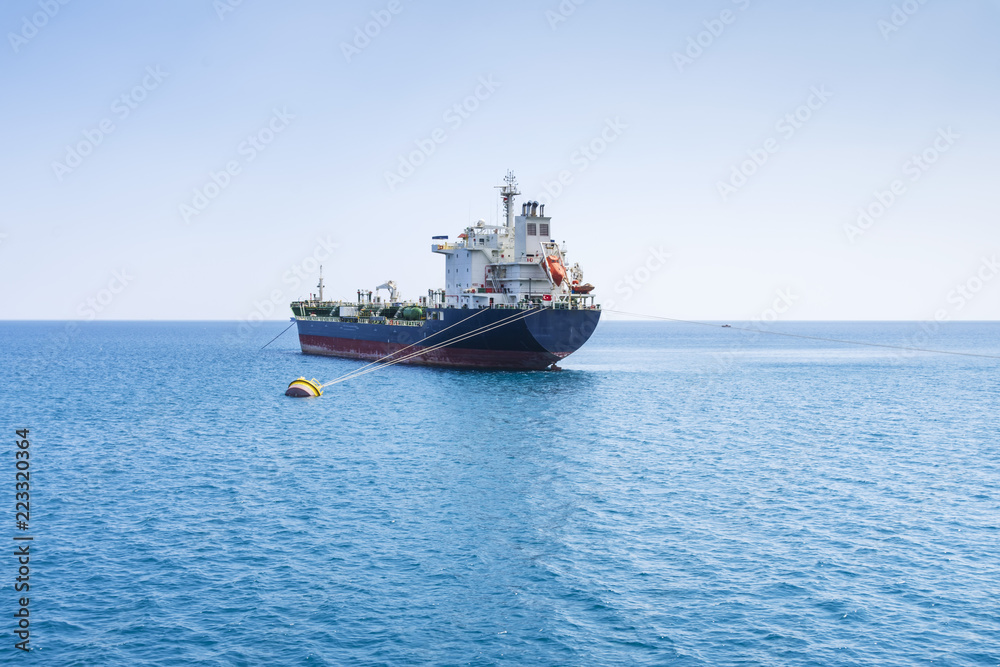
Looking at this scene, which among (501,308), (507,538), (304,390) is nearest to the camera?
(507,538)

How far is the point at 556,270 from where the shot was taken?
238 feet

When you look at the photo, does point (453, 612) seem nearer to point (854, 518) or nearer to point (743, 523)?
point (743, 523)

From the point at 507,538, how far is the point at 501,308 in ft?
157

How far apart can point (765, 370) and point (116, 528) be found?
3468 inches

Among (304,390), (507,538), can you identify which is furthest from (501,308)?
(507,538)

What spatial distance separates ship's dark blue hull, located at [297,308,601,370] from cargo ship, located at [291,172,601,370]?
97 millimetres

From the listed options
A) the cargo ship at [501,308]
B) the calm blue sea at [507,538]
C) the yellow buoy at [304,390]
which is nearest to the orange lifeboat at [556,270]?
the cargo ship at [501,308]

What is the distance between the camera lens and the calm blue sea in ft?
58.2

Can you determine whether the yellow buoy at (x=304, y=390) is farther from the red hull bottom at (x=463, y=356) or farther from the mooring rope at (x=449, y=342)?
the red hull bottom at (x=463, y=356)

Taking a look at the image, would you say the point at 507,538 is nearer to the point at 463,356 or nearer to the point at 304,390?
the point at 304,390

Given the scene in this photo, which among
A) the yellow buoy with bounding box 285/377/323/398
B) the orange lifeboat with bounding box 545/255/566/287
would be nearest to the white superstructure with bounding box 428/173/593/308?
the orange lifeboat with bounding box 545/255/566/287

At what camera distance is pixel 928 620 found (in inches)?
738

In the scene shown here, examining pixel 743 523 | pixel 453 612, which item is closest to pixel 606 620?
pixel 453 612

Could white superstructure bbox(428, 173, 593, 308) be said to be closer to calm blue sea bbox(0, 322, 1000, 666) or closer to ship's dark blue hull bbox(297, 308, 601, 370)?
ship's dark blue hull bbox(297, 308, 601, 370)
